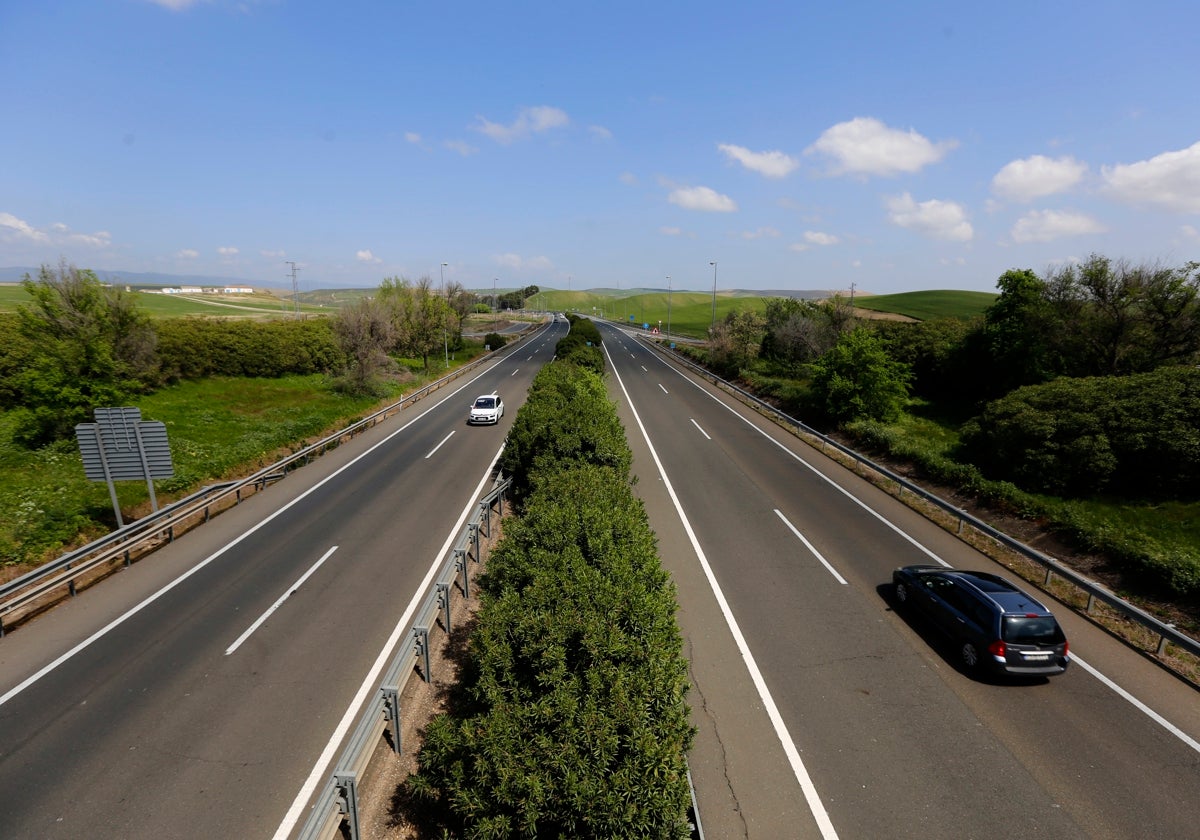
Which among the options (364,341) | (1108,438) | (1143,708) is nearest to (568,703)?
(1143,708)

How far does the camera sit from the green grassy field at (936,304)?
3545 inches

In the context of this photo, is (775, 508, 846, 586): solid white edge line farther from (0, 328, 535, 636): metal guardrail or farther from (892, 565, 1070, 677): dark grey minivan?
(0, 328, 535, 636): metal guardrail

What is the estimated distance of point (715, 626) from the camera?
11.2m

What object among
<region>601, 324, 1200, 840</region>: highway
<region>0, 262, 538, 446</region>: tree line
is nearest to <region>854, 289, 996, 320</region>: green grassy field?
<region>0, 262, 538, 446</region>: tree line

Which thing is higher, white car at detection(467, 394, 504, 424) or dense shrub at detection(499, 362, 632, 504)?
dense shrub at detection(499, 362, 632, 504)

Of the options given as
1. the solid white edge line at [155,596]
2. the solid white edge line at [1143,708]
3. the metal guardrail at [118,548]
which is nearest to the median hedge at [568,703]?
the solid white edge line at [155,596]

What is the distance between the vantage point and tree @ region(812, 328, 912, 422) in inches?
1121

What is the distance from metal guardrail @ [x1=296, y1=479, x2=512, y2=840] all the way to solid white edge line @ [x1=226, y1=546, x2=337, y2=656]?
3505mm

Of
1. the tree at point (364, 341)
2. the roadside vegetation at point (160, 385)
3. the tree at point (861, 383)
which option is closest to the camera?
the roadside vegetation at point (160, 385)

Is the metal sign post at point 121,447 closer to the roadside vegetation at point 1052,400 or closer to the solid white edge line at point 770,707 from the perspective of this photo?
the solid white edge line at point 770,707

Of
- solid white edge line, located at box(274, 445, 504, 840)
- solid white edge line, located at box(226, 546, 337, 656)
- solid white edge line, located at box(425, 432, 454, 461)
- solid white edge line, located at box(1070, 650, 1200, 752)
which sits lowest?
solid white edge line, located at box(425, 432, 454, 461)

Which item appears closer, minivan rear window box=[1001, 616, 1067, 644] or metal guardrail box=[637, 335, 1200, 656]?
minivan rear window box=[1001, 616, 1067, 644]

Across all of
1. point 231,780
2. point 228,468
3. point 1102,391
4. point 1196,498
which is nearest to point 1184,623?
point 1196,498

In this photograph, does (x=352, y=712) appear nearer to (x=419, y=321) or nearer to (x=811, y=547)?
(x=811, y=547)
